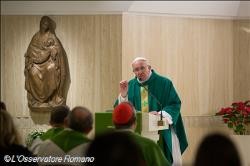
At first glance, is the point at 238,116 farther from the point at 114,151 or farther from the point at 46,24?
the point at 114,151

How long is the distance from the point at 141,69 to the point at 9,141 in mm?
3261

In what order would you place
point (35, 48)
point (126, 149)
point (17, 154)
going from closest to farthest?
point (126, 149), point (17, 154), point (35, 48)

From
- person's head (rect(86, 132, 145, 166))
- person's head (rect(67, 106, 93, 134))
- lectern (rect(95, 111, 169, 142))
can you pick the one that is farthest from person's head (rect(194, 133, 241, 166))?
lectern (rect(95, 111, 169, 142))

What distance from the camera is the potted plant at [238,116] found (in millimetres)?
8750

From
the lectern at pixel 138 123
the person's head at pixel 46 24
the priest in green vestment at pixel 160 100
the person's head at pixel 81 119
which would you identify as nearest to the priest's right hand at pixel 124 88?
the priest in green vestment at pixel 160 100

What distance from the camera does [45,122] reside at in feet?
30.8

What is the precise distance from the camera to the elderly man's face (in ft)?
22.0

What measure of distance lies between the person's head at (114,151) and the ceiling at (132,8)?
7169mm

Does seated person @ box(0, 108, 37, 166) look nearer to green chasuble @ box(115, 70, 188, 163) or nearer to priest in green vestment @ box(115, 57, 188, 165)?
priest in green vestment @ box(115, 57, 188, 165)

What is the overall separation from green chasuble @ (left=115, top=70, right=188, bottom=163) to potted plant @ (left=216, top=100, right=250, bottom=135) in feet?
7.10

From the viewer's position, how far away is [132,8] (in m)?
9.38

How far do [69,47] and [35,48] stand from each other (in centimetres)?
62

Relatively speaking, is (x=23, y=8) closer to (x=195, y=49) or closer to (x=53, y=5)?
(x=53, y=5)

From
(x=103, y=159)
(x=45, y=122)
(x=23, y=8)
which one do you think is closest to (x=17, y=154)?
(x=103, y=159)
